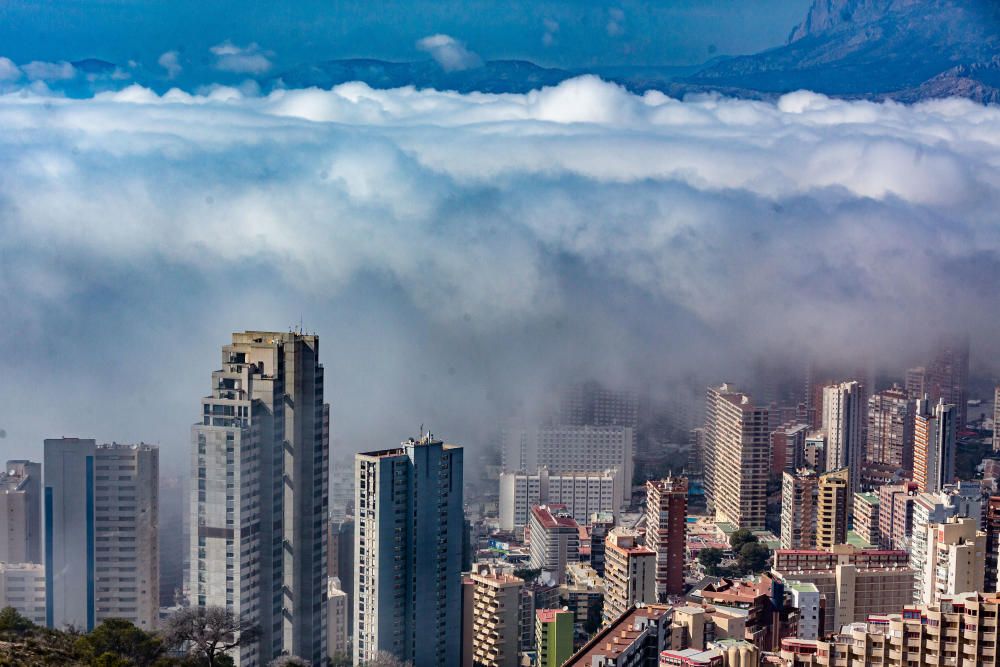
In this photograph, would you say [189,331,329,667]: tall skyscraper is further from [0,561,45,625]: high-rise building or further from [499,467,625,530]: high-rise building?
[499,467,625,530]: high-rise building

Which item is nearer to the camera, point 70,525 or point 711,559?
point 70,525

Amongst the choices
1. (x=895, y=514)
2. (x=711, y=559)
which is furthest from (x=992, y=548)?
(x=711, y=559)

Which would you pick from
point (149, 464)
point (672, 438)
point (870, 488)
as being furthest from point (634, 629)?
point (672, 438)

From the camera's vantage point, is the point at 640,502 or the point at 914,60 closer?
the point at 640,502

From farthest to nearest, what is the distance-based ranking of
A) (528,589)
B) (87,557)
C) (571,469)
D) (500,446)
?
(571,469)
(500,446)
(528,589)
(87,557)

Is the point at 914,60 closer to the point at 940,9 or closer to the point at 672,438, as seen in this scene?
the point at 940,9

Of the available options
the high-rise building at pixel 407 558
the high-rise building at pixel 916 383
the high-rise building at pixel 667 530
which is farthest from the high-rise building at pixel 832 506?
the high-rise building at pixel 407 558

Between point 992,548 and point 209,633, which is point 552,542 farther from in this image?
point 209,633
